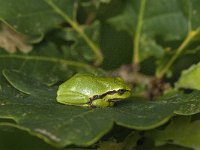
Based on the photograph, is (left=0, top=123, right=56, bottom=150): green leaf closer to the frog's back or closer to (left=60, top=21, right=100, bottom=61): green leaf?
the frog's back

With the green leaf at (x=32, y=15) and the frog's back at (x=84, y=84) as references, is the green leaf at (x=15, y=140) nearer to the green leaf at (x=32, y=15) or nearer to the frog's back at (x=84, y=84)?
the frog's back at (x=84, y=84)

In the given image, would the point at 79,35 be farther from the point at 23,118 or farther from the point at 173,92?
the point at 23,118

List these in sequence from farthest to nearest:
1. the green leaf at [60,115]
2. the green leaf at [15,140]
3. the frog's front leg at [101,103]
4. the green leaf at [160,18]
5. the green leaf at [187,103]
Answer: the green leaf at [160,18]
the frog's front leg at [101,103]
the green leaf at [15,140]
the green leaf at [187,103]
the green leaf at [60,115]

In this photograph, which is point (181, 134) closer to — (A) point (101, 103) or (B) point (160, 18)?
(A) point (101, 103)

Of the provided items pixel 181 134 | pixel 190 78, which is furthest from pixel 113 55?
pixel 181 134

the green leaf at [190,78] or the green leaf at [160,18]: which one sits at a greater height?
the green leaf at [160,18]

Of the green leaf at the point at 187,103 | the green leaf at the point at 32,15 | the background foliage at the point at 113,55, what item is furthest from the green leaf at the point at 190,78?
the green leaf at the point at 32,15
